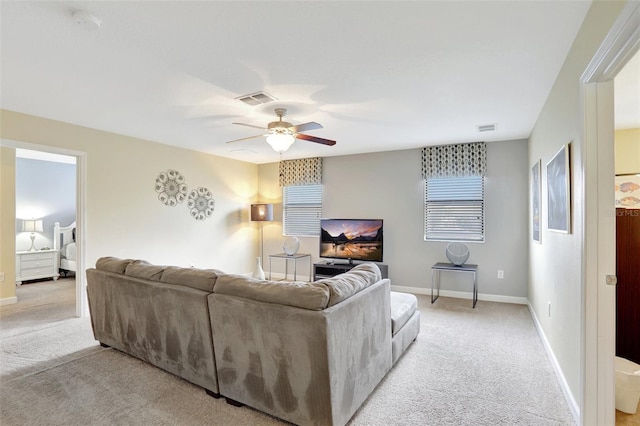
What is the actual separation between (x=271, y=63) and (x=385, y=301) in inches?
79.5

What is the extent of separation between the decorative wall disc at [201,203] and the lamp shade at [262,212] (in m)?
0.80

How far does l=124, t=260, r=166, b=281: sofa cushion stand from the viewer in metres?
2.54

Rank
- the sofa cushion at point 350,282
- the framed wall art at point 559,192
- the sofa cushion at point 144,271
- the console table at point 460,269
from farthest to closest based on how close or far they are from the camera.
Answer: the console table at point 460,269 < the sofa cushion at point 144,271 < the framed wall art at point 559,192 < the sofa cushion at point 350,282

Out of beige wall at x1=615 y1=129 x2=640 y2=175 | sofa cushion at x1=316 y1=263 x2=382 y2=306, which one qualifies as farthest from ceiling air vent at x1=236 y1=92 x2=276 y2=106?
beige wall at x1=615 y1=129 x2=640 y2=175

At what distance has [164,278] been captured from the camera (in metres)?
2.46

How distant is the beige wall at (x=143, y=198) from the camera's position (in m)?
3.91

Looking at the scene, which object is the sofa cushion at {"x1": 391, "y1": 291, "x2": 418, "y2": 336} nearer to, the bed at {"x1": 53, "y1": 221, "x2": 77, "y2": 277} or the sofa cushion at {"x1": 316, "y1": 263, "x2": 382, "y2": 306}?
the sofa cushion at {"x1": 316, "y1": 263, "x2": 382, "y2": 306}

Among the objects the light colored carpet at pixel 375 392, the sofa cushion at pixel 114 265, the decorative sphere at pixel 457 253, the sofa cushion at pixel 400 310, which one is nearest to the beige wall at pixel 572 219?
the light colored carpet at pixel 375 392

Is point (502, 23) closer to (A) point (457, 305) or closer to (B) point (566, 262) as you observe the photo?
(B) point (566, 262)

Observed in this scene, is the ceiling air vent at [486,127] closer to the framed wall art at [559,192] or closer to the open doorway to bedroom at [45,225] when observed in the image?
the framed wall art at [559,192]

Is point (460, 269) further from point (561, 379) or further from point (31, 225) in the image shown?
point (31, 225)

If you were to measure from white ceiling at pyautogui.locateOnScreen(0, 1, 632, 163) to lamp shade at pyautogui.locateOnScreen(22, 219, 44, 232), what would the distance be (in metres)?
3.96

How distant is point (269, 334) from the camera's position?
6.15 ft

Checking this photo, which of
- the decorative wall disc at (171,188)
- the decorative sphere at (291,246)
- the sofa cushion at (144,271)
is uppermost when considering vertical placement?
the decorative wall disc at (171,188)
